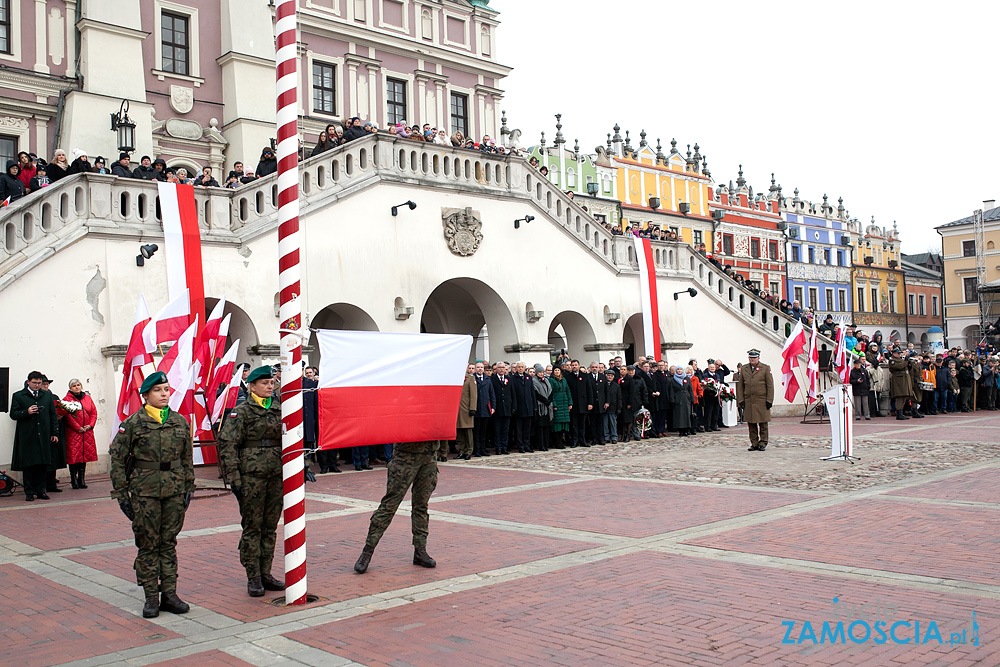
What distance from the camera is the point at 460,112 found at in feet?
109

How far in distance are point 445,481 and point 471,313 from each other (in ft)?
37.5

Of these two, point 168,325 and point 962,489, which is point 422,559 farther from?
point 962,489

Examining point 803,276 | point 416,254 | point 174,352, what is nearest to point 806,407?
point 416,254

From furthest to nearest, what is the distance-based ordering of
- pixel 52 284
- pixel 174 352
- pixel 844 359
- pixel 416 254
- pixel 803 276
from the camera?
pixel 803 276
pixel 844 359
pixel 416 254
pixel 52 284
pixel 174 352

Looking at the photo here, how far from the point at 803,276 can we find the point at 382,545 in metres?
64.2

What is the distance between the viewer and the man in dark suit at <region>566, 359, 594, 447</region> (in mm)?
21625

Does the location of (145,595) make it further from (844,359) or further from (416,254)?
(844,359)

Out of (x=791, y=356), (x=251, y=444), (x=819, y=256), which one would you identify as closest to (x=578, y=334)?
(x=791, y=356)

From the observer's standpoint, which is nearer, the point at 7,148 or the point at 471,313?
the point at 7,148

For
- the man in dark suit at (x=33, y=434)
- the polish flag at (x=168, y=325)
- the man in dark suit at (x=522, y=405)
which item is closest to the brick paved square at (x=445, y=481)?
the polish flag at (x=168, y=325)

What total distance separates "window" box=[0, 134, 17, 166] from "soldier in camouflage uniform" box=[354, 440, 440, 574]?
19.6 m

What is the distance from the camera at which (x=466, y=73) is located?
33.3 m

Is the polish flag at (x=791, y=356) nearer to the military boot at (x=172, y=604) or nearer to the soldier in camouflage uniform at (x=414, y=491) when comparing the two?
the soldier in camouflage uniform at (x=414, y=491)

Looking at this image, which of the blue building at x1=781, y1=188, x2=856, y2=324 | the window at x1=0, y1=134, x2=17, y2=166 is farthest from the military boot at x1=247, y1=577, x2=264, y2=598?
the blue building at x1=781, y1=188, x2=856, y2=324
